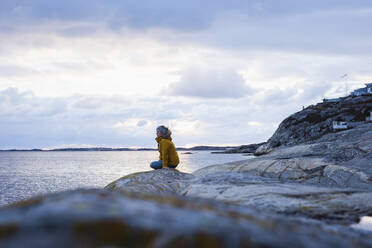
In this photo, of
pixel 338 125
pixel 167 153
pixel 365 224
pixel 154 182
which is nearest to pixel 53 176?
pixel 167 153

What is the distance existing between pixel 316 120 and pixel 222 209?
76662mm

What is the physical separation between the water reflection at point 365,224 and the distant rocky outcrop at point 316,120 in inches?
2356

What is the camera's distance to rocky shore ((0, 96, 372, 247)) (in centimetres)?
180

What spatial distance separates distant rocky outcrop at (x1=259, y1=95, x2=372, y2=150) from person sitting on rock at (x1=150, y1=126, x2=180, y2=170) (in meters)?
54.3

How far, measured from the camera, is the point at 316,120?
7344 cm

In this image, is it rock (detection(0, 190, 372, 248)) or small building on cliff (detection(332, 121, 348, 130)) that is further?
small building on cliff (detection(332, 121, 348, 130))

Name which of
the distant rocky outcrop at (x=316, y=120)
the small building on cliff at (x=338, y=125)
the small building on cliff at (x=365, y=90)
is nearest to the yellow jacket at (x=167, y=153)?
the distant rocky outcrop at (x=316, y=120)

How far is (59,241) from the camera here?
5.62 feet

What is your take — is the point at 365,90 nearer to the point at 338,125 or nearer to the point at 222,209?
the point at 338,125

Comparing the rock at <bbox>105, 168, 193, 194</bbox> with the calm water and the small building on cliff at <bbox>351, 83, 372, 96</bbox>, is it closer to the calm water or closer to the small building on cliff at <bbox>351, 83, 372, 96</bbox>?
the calm water

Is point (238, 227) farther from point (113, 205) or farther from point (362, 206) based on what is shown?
point (362, 206)

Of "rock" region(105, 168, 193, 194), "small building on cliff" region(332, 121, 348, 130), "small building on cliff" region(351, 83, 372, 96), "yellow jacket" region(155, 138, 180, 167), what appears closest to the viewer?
"rock" region(105, 168, 193, 194)

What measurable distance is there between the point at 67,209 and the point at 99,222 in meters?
0.24

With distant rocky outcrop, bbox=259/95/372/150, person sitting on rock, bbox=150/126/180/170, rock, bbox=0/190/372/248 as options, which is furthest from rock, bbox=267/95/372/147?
rock, bbox=0/190/372/248
